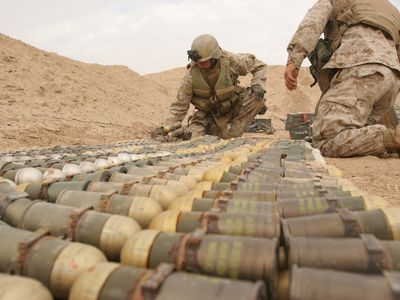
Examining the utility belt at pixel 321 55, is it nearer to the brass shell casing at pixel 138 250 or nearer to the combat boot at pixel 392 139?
the combat boot at pixel 392 139

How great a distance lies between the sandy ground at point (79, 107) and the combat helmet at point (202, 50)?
7.85 ft

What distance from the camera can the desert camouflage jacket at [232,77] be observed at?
23.1ft

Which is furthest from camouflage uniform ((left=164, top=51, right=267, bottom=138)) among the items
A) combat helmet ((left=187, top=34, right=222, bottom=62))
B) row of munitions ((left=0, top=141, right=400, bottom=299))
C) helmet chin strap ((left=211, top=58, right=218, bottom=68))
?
row of munitions ((left=0, top=141, right=400, bottom=299))

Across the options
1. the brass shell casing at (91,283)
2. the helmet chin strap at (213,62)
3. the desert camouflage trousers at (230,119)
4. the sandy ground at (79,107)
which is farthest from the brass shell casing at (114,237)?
the desert camouflage trousers at (230,119)

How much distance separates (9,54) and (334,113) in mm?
10067

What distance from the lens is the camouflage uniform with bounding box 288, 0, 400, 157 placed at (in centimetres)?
429

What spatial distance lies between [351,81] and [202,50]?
259 cm

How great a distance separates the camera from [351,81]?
444cm

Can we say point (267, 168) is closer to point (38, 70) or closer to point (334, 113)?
point (334, 113)

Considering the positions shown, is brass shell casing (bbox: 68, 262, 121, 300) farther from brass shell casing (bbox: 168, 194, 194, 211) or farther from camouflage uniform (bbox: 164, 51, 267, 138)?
camouflage uniform (bbox: 164, 51, 267, 138)

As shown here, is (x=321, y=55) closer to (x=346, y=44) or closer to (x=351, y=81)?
(x=346, y=44)

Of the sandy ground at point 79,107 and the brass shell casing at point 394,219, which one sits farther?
the sandy ground at point 79,107

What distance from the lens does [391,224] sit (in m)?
1.42

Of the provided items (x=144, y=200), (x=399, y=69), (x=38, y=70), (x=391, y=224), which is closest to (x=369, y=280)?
(x=391, y=224)
